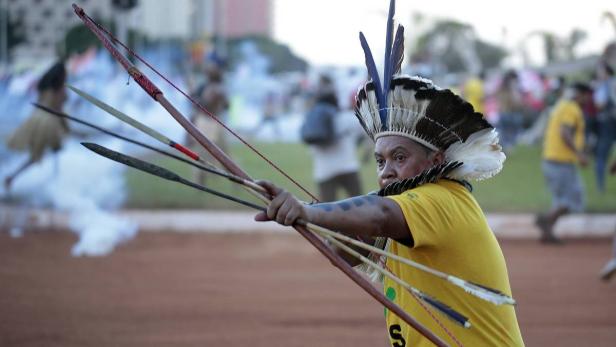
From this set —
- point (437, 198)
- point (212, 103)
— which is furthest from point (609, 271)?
point (212, 103)

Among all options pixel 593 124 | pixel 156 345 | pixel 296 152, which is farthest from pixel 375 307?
pixel 296 152

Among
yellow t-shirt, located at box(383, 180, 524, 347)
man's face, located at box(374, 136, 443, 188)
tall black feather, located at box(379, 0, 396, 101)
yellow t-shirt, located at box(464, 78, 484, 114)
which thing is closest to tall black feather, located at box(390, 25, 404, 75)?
tall black feather, located at box(379, 0, 396, 101)

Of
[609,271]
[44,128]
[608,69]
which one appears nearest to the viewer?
[609,271]

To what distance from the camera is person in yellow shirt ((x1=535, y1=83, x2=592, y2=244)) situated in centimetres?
1201

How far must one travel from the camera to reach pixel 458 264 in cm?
338

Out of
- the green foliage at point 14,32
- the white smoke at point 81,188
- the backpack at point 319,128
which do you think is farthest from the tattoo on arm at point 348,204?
the green foliage at point 14,32

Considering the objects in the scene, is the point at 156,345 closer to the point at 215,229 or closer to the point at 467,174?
the point at 467,174

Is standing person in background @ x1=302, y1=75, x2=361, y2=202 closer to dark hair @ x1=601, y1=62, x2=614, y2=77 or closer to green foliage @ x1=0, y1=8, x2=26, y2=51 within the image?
dark hair @ x1=601, y1=62, x2=614, y2=77

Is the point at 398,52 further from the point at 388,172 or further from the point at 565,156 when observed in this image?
the point at 565,156

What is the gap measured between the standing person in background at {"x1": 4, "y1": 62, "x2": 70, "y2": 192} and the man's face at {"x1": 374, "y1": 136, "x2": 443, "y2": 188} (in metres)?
9.82

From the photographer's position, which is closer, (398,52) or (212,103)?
(398,52)

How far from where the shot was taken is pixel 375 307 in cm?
822

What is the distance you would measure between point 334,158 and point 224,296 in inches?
119

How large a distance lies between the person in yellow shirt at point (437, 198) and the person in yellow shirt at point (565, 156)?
8766 mm
